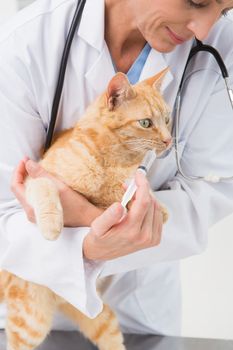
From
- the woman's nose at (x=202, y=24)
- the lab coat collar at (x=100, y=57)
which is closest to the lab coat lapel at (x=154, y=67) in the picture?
the lab coat collar at (x=100, y=57)

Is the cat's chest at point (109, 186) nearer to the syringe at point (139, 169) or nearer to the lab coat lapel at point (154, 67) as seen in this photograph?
the syringe at point (139, 169)

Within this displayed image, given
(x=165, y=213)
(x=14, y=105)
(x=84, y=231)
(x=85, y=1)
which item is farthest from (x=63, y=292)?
(x=85, y=1)

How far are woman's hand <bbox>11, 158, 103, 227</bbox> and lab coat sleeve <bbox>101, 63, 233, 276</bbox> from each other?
153 mm

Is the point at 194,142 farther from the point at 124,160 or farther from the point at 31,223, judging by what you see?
the point at 31,223

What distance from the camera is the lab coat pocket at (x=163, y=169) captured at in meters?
1.10

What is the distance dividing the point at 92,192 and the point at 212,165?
269mm

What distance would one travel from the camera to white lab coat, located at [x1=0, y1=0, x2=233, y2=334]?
3.35 feet

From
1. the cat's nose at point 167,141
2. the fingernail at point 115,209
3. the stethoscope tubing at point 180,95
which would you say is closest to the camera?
the fingernail at point 115,209

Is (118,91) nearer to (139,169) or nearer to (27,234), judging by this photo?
(139,169)

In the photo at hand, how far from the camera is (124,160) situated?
991mm

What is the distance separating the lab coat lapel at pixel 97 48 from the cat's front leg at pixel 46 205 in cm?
19

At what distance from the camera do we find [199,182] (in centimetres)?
116

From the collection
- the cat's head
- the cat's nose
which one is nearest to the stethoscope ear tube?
the cat's head

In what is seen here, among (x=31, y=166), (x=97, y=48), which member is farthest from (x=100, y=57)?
(x=31, y=166)
